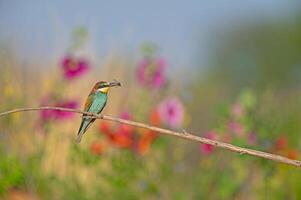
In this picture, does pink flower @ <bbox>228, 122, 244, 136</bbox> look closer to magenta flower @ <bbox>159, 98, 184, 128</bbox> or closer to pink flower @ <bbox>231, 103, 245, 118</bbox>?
pink flower @ <bbox>231, 103, 245, 118</bbox>

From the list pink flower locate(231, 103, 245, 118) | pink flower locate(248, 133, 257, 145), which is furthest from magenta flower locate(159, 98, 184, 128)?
pink flower locate(248, 133, 257, 145)

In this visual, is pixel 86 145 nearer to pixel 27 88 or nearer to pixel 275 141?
pixel 27 88

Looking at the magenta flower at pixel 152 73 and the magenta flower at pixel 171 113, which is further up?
the magenta flower at pixel 152 73

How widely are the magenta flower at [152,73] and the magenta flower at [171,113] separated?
0.46 feet

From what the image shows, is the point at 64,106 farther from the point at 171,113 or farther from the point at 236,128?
the point at 236,128

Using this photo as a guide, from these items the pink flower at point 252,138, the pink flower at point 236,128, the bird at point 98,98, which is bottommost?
the pink flower at point 252,138

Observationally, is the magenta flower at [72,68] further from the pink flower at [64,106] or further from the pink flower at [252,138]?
the pink flower at [252,138]

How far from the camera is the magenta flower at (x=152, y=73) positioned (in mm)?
5641

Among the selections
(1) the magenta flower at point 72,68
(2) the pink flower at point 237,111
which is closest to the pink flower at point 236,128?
(2) the pink flower at point 237,111

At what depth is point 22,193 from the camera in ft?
19.0

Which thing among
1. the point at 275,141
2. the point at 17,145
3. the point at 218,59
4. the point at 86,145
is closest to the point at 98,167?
the point at 86,145

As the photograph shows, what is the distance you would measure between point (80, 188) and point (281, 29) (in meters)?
18.8

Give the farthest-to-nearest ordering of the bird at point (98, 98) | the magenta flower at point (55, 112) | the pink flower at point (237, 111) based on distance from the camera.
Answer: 1. the pink flower at point (237, 111)
2. the magenta flower at point (55, 112)
3. the bird at point (98, 98)

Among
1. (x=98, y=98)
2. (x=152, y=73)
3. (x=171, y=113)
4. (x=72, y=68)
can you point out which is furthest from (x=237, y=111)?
(x=98, y=98)
